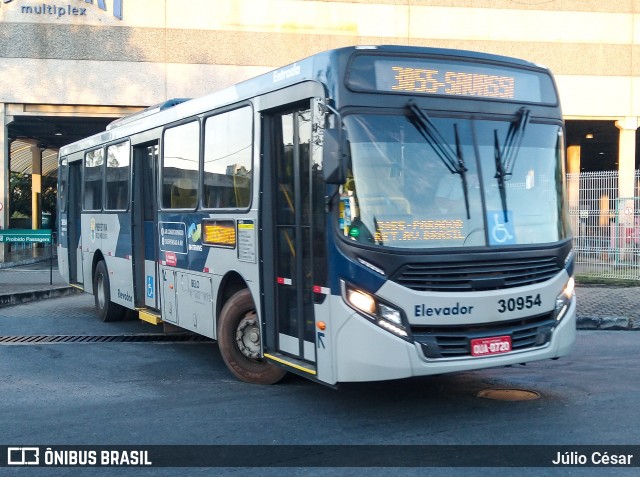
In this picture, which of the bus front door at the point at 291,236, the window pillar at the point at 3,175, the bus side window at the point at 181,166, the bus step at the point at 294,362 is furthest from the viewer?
the window pillar at the point at 3,175

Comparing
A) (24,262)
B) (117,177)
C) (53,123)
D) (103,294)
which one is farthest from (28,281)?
(53,123)

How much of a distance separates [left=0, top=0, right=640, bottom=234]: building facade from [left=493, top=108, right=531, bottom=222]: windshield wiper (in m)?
21.1

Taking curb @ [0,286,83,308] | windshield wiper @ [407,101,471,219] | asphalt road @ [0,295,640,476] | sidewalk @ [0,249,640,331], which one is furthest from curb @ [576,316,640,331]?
curb @ [0,286,83,308]

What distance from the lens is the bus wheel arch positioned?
13.0m

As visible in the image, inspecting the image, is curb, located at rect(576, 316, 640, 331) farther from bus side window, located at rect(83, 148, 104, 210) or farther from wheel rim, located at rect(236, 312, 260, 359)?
bus side window, located at rect(83, 148, 104, 210)

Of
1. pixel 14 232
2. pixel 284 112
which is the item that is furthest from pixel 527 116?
pixel 14 232

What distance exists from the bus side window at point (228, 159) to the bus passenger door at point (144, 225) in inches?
81.2

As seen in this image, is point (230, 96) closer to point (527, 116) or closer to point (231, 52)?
point (527, 116)

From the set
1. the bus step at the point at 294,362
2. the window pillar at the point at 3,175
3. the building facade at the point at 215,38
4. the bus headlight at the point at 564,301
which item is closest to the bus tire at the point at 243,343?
the bus step at the point at 294,362

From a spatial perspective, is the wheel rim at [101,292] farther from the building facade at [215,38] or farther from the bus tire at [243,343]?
the building facade at [215,38]

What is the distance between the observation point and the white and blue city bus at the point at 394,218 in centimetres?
642

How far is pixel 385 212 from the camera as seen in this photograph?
6492 mm

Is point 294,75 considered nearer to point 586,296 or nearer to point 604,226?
point 586,296

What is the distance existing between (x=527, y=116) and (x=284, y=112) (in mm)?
2200
